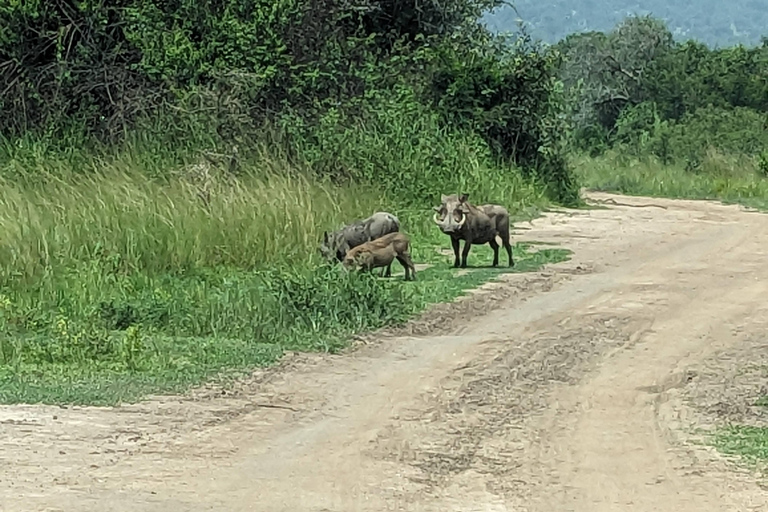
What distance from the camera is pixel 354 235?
44.0 ft

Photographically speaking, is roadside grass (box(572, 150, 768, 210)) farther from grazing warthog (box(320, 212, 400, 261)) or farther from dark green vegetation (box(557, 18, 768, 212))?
grazing warthog (box(320, 212, 400, 261))

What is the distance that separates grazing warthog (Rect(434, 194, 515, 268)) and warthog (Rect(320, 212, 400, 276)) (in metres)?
0.55

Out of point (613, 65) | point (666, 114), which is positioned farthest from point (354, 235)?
point (613, 65)

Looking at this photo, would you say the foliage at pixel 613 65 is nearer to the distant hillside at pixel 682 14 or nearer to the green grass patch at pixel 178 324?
the green grass patch at pixel 178 324

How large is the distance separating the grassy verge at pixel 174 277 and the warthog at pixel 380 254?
252 millimetres

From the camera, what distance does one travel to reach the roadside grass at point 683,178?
28391mm

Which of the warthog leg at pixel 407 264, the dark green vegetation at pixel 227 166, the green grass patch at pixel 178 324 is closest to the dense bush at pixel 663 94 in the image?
the dark green vegetation at pixel 227 166

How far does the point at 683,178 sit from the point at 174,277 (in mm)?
20636

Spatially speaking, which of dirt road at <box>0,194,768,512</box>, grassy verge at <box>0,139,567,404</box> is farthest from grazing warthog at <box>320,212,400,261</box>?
dirt road at <box>0,194,768,512</box>

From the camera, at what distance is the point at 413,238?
647 inches

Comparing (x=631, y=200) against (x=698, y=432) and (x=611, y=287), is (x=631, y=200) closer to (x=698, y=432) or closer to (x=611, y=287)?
(x=611, y=287)

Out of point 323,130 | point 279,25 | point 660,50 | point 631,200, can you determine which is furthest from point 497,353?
point 660,50

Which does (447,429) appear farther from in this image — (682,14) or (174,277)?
(682,14)

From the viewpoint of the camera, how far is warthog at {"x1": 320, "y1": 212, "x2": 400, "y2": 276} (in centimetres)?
1316
